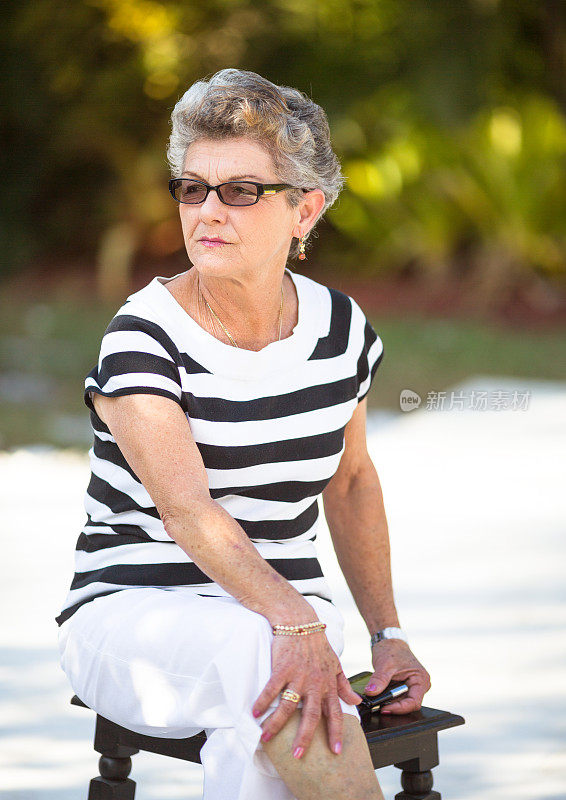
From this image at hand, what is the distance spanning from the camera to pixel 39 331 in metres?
12.4

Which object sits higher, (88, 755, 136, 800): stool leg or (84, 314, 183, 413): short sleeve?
(84, 314, 183, 413): short sleeve

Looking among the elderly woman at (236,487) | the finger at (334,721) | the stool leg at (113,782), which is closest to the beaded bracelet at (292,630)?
the elderly woman at (236,487)

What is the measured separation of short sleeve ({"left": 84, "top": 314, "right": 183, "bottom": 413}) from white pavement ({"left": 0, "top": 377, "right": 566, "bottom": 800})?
4.41 ft

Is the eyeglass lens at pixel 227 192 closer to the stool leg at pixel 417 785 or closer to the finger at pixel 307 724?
the finger at pixel 307 724

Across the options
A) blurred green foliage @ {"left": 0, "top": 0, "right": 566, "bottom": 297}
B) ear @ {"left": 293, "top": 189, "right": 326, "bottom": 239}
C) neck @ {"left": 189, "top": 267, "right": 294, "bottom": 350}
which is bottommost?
neck @ {"left": 189, "top": 267, "right": 294, "bottom": 350}

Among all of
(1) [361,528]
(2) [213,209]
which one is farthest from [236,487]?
(2) [213,209]

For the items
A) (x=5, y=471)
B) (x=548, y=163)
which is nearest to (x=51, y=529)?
(x=5, y=471)

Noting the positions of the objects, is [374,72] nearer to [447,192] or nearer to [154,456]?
[447,192]

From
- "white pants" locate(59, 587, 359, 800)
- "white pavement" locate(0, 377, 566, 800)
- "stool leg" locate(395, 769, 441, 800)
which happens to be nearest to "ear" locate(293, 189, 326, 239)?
"white pants" locate(59, 587, 359, 800)

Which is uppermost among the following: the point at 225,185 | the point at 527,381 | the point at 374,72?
the point at 374,72

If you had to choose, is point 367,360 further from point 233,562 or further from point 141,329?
point 233,562

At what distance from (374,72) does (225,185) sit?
1009 centimetres

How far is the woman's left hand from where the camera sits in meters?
2.28

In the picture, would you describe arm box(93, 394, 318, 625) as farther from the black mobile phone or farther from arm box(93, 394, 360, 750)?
A: the black mobile phone
